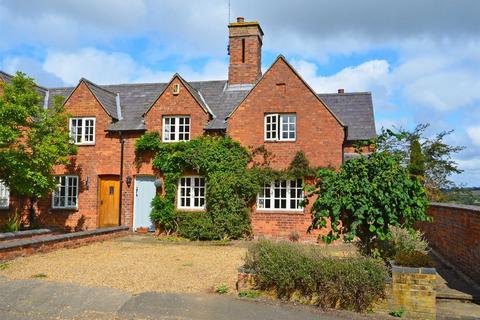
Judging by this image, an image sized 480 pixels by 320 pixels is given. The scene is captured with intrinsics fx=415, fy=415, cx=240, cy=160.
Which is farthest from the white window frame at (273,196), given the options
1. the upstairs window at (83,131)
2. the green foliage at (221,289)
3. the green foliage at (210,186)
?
the green foliage at (221,289)

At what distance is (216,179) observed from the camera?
58.1 feet

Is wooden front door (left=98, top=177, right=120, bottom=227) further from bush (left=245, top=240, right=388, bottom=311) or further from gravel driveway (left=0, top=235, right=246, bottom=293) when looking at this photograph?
bush (left=245, top=240, right=388, bottom=311)

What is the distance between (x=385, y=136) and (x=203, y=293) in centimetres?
534

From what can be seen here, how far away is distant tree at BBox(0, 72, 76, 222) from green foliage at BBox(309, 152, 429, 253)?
1173 centimetres

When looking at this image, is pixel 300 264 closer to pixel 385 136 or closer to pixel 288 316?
pixel 288 316

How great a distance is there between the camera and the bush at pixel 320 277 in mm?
7672

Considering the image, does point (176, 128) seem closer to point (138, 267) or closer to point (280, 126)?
point (280, 126)

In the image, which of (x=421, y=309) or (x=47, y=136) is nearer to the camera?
(x=421, y=309)

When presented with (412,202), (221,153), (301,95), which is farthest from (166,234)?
(412,202)

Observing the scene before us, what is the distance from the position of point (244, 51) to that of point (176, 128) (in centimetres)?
569

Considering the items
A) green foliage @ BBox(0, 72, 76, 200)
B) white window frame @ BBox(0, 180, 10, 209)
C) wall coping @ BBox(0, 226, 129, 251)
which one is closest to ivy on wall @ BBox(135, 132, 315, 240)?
wall coping @ BBox(0, 226, 129, 251)

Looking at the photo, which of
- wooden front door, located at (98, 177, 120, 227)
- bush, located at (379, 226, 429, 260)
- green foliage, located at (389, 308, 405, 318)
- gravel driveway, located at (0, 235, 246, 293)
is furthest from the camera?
wooden front door, located at (98, 177, 120, 227)

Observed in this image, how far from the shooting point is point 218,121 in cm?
1950

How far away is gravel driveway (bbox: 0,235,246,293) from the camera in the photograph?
9703 millimetres
